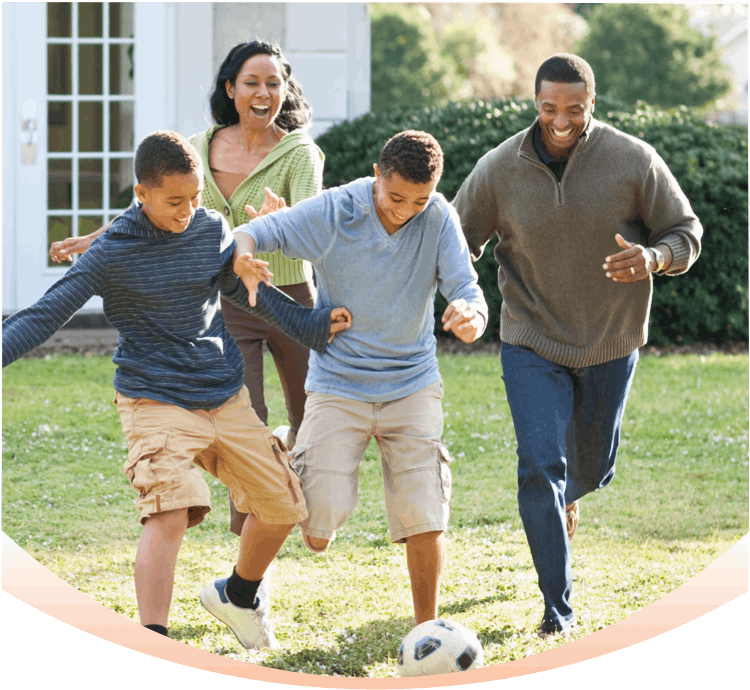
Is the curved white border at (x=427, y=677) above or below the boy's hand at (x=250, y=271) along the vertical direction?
below

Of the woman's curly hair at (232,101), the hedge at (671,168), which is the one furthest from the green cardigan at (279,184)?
the hedge at (671,168)

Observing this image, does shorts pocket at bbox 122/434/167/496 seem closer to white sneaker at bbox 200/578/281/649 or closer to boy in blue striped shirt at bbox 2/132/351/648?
boy in blue striped shirt at bbox 2/132/351/648

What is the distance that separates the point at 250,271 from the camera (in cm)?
324

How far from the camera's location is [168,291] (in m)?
3.20

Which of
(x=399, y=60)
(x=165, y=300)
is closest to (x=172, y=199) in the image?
(x=165, y=300)

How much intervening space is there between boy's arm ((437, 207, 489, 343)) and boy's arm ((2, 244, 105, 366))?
109cm

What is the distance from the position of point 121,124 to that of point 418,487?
7168 mm

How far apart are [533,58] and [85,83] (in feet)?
87.1

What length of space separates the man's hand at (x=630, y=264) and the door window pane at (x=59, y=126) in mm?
7115

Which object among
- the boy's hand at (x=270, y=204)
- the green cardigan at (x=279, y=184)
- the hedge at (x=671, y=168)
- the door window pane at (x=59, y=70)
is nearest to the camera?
the boy's hand at (x=270, y=204)

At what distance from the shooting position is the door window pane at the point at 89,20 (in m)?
9.35

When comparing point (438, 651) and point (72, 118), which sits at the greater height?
point (72, 118)

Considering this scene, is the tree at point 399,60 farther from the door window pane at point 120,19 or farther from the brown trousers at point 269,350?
the brown trousers at point 269,350

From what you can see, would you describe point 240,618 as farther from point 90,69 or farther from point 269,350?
point 90,69
